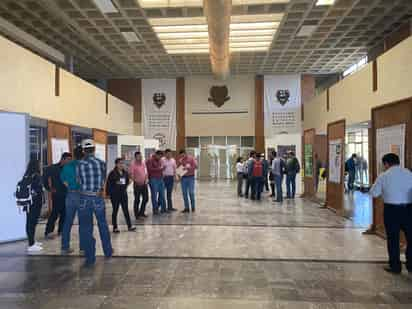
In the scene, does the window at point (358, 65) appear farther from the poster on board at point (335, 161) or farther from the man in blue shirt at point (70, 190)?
the man in blue shirt at point (70, 190)

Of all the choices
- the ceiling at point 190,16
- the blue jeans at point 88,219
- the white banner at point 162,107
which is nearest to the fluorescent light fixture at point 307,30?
the ceiling at point 190,16

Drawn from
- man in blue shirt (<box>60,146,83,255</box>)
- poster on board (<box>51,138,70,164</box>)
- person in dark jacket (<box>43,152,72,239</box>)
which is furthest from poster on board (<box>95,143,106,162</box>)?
man in blue shirt (<box>60,146,83,255</box>)

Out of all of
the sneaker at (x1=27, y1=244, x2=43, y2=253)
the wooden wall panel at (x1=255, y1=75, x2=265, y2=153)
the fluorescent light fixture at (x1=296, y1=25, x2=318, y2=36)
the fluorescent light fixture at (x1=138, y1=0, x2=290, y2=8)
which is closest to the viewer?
the sneaker at (x1=27, y1=244, x2=43, y2=253)

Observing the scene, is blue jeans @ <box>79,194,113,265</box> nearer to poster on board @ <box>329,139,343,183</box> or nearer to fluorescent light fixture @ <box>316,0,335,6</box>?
poster on board @ <box>329,139,343,183</box>

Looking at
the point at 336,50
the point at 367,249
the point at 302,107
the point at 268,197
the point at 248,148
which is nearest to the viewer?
the point at 367,249

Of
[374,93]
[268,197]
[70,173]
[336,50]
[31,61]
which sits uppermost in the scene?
[336,50]

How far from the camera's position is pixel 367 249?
5.13 metres

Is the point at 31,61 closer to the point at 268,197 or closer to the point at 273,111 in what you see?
the point at 268,197

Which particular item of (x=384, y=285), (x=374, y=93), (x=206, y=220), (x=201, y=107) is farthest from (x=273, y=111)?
(x=384, y=285)

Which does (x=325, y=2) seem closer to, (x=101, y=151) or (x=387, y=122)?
(x=387, y=122)

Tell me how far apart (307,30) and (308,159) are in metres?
4.18

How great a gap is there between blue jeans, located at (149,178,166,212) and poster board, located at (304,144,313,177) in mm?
4690

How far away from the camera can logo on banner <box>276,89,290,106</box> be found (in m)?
18.2

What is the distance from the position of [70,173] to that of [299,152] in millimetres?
8859
